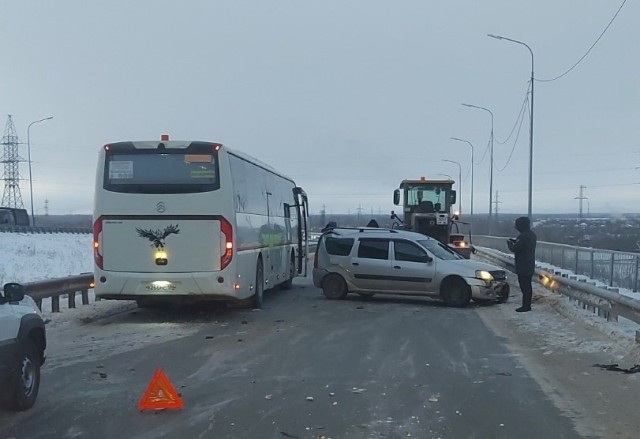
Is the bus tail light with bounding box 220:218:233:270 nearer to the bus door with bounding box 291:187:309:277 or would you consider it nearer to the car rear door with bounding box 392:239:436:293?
the car rear door with bounding box 392:239:436:293

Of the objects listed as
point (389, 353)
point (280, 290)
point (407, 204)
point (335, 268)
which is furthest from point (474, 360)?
point (407, 204)

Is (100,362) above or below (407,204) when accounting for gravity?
below

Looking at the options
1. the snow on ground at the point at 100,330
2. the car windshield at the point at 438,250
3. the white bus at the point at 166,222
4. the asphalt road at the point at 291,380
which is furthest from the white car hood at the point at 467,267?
the snow on ground at the point at 100,330

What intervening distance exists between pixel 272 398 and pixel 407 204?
22370 millimetres

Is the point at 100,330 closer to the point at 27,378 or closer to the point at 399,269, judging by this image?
the point at 27,378

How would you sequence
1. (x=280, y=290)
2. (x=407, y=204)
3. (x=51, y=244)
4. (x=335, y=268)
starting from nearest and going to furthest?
(x=335, y=268) < (x=280, y=290) < (x=407, y=204) < (x=51, y=244)

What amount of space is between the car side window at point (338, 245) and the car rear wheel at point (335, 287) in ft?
1.86

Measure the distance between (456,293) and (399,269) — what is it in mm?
1408

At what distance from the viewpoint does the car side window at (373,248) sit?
684 inches

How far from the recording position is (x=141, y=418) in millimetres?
6938

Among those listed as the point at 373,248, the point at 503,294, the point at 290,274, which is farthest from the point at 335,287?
the point at 503,294

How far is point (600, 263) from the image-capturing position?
18953 mm

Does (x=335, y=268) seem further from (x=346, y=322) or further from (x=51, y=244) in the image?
(x=51, y=244)

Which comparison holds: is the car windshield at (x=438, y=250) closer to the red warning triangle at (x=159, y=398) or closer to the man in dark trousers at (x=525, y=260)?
the man in dark trousers at (x=525, y=260)
